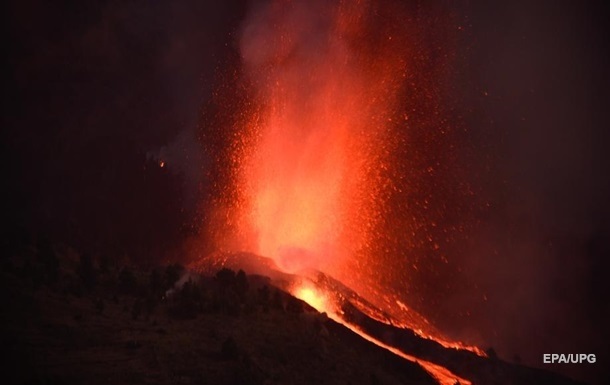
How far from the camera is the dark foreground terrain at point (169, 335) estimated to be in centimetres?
1873

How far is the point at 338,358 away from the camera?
2395 centimetres

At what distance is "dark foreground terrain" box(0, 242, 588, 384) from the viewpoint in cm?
1873

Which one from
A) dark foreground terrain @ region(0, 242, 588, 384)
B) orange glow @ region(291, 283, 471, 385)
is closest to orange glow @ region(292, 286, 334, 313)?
orange glow @ region(291, 283, 471, 385)

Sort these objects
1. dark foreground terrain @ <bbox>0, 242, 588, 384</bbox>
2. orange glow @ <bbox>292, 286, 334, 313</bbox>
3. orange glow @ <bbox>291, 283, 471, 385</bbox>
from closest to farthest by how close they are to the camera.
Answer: dark foreground terrain @ <bbox>0, 242, 588, 384</bbox>
orange glow @ <bbox>291, 283, 471, 385</bbox>
orange glow @ <bbox>292, 286, 334, 313</bbox>

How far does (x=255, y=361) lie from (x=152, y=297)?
8978 millimetres

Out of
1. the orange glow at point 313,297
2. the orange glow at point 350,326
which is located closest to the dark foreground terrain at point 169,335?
the orange glow at point 350,326

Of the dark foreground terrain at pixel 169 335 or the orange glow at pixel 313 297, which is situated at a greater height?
the orange glow at pixel 313 297

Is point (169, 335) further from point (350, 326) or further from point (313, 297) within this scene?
point (313, 297)

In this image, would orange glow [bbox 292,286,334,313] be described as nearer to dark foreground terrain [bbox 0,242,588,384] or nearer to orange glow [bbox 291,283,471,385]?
orange glow [bbox 291,283,471,385]

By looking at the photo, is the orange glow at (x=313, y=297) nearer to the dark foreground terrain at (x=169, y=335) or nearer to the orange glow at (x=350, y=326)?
the orange glow at (x=350, y=326)

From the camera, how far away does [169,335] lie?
2252 cm

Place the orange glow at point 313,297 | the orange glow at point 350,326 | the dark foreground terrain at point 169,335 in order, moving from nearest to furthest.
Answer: the dark foreground terrain at point 169,335
the orange glow at point 350,326
the orange glow at point 313,297

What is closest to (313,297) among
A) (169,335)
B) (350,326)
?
(350,326)

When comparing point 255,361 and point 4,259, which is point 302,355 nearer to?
point 255,361
